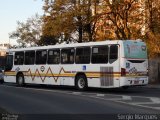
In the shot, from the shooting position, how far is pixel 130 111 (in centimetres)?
1484

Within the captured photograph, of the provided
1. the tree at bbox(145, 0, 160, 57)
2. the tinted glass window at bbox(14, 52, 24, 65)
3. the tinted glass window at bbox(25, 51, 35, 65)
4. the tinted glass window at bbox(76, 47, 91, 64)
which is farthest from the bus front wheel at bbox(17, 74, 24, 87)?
the tree at bbox(145, 0, 160, 57)

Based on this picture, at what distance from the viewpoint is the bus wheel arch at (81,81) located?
85.5 feet

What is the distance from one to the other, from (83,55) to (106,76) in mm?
2510

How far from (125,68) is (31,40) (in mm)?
52911

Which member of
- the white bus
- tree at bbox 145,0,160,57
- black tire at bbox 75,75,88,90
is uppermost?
tree at bbox 145,0,160,57

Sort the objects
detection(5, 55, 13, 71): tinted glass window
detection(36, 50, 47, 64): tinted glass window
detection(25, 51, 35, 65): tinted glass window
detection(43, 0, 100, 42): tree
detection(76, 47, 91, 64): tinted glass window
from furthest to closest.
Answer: detection(43, 0, 100, 42): tree < detection(5, 55, 13, 71): tinted glass window < detection(25, 51, 35, 65): tinted glass window < detection(36, 50, 47, 64): tinted glass window < detection(76, 47, 91, 64): tinted glass window

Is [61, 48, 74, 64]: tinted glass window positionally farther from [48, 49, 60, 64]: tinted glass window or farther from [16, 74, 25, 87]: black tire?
[16, 74, 25, 87]: black tire

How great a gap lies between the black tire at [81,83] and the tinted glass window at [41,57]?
12.6ft

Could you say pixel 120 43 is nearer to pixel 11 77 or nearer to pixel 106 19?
pixel 11 77

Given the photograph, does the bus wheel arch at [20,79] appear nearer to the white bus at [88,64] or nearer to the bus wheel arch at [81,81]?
the white bus at [88,64]

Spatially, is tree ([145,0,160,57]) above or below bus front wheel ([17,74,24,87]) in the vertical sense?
above

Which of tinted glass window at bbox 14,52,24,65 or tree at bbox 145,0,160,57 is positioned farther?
tree at bbox 145,0,160,57

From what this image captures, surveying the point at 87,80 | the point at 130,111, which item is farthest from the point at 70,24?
the point at 130,111

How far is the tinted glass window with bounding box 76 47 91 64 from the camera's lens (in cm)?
2588
